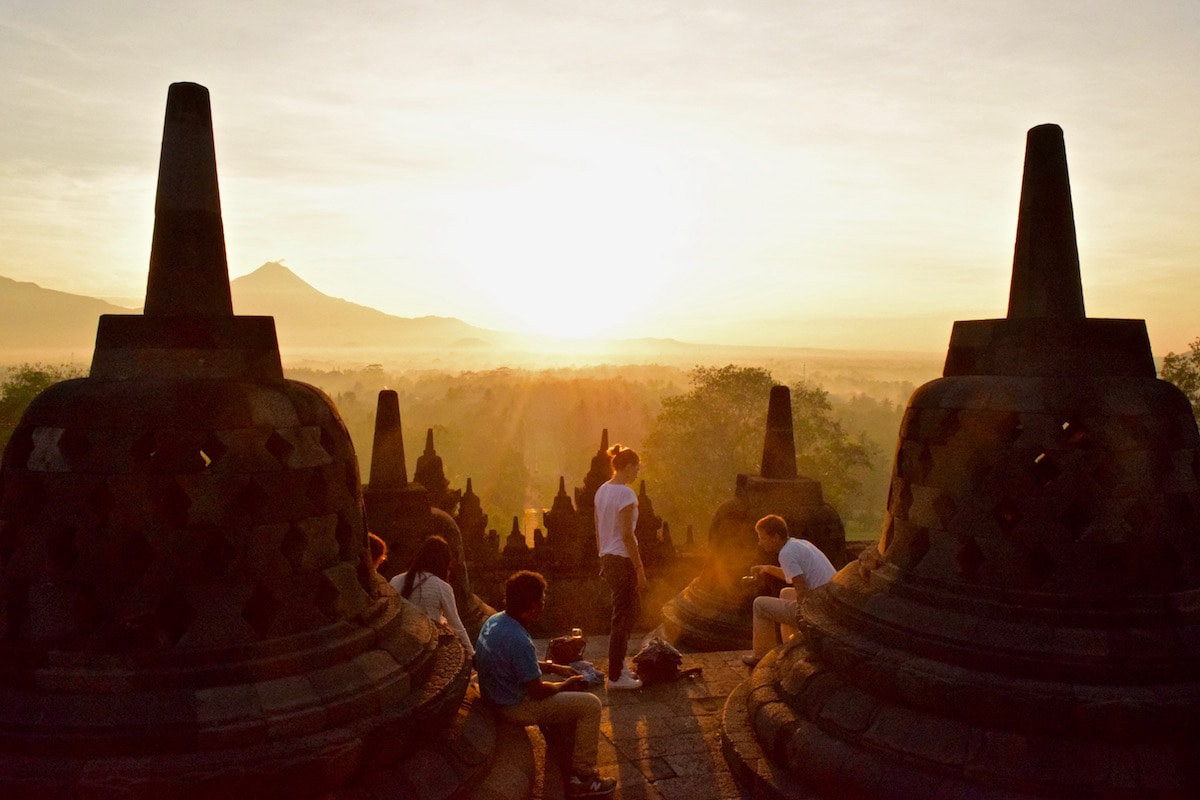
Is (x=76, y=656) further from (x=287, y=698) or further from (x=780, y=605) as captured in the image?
(x=780, y=605)

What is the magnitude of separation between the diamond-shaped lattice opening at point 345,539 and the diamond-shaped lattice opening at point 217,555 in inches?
27.7

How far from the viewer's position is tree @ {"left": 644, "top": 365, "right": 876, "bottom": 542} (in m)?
35.4

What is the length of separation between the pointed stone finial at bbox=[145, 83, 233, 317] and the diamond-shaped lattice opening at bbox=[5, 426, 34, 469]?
93 centimetres

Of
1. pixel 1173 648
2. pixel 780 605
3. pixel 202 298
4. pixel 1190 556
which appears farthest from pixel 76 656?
pixel 1190 556

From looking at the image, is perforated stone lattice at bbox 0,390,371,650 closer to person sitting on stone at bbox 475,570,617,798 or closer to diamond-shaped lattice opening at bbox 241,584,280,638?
diamond-shaped lattice opening at bbox 241,584,280,638

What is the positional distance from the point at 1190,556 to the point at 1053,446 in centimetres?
110

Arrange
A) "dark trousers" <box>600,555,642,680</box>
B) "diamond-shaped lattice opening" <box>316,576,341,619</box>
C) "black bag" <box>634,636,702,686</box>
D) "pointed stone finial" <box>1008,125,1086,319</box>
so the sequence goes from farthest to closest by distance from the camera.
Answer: "black bag" <box>634,636,702,686</box>
"dark trousers" <box>600,555,642,680</box>
"pointed stone finial" <box>1008,125,1086,319</box>
"diamond-shaped lattice opening" <box>316,576,341,619</box>

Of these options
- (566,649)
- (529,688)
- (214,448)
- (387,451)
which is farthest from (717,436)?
(214,448)

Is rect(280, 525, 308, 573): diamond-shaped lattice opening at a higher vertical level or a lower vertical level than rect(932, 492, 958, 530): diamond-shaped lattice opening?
lower

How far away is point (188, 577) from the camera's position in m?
4.34

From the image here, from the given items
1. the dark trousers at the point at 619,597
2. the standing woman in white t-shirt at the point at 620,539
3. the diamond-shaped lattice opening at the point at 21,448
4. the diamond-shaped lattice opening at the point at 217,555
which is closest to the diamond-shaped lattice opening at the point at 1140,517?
the standing woman in white t-shirt at the point at 620,539

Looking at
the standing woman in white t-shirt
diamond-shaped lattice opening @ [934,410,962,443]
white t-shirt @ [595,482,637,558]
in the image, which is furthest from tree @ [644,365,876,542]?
diamond-shaped lattice opening @ [934,410,962,443]

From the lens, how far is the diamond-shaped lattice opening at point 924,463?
5.60 metres

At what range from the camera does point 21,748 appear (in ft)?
13.0
